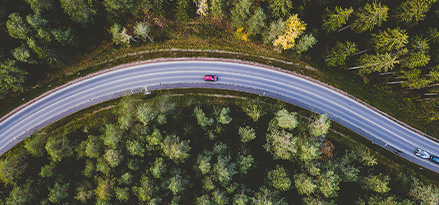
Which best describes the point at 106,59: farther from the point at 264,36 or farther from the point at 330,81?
the point at 330,81

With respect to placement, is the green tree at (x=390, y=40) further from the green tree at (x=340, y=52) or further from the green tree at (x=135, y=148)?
the green tree at (x=135, y=148)

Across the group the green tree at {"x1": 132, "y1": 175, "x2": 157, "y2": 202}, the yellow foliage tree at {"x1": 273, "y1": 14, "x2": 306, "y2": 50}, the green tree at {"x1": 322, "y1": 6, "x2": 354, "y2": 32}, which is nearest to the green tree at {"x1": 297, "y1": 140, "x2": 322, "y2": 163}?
the yellow foliage tree at {"x1": 273, "y1": 14, "x2": 306, "y2": 50}

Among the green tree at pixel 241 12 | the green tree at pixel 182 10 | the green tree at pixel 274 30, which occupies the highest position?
the green tree at pixel 182 10

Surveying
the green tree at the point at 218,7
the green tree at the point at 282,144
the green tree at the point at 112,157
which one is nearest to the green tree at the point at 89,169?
the green tree at the point at 112,157

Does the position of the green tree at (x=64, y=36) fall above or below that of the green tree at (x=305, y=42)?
above

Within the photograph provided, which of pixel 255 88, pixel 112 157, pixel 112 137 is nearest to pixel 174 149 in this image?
pixel 112 157

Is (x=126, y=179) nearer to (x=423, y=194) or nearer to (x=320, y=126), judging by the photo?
(x=320, y=126)

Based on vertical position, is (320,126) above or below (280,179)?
above
